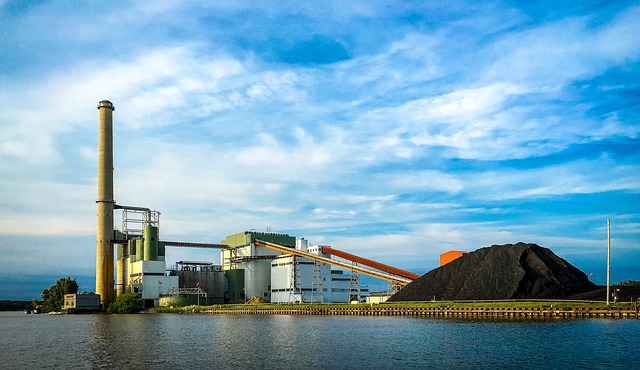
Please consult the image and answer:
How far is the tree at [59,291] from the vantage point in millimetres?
162500

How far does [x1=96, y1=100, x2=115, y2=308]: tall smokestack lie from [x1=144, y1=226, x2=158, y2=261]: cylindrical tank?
8.51 meters

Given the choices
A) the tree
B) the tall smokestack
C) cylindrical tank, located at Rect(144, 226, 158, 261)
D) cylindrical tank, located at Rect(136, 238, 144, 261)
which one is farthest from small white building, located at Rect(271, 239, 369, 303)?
the tree

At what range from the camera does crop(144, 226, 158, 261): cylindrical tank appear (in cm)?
14812

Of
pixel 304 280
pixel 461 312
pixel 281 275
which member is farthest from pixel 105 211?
pixel 461 312

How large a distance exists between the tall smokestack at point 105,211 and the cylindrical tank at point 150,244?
8.51 metres

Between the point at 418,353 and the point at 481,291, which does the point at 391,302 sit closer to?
the point at 481,291

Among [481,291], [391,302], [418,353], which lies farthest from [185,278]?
[418,353]

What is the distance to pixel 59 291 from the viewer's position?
165375mm

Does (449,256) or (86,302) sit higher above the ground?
(449,256)

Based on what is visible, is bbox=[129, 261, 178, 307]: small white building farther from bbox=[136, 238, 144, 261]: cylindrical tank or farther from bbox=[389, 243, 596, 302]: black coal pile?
bbox=[389, 243, 596, 302]: black coal pile

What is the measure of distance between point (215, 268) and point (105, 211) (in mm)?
33988

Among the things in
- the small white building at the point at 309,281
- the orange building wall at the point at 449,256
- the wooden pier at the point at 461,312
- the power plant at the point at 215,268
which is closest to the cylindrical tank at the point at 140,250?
the power plant at the point at 215,268

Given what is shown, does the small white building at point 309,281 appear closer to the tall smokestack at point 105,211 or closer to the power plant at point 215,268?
the power plant at point 215,268

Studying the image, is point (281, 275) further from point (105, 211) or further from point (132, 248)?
point (105, 211)
